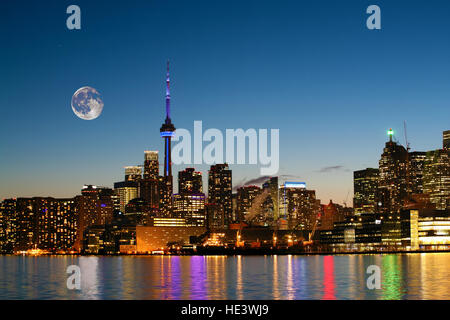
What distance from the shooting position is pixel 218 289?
70938 mm
